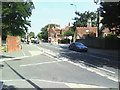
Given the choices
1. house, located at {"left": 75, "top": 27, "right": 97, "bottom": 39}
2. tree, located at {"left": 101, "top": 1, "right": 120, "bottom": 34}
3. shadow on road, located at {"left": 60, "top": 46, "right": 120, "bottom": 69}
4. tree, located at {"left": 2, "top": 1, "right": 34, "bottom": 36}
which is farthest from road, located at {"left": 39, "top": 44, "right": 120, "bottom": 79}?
house, located at {"left": 75, "top": 27, "right": 97, "bottom": 39}

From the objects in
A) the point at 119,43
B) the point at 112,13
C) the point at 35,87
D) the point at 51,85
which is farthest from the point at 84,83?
the point at 119,43

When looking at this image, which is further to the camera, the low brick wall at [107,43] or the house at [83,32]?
the house at [83,32]

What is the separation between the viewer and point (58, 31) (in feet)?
361

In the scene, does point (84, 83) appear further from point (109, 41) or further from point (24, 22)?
point (24, 22)

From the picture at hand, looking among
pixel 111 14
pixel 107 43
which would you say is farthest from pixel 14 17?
pixel 111 14

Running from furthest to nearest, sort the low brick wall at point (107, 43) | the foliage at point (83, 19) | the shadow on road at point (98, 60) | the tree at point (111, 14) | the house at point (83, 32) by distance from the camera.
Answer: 1. the foliage at point (83, 19)
2. the house at point (83, 32)
3. the low brick wall at point (107, 43)
4. the tree at point (111, 14)
5. the shadow on road at point (98, 60)

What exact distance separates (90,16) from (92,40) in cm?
4174

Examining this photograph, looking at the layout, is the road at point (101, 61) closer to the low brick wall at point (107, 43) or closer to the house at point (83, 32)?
the low brick wall at point (107, 43)

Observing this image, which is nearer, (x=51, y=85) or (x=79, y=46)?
(x=51, y=85)

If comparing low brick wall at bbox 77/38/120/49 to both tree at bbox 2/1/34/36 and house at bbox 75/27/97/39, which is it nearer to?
tree at bbox 2/1/34/36

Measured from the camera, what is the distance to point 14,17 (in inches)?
1682

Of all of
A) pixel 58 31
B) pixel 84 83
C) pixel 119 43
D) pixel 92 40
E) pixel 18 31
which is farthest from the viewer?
pixel 58 31

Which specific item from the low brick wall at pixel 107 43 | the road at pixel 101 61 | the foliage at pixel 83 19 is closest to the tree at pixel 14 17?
the low brick wall at pixel 107 43

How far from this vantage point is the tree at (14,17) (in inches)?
1535
